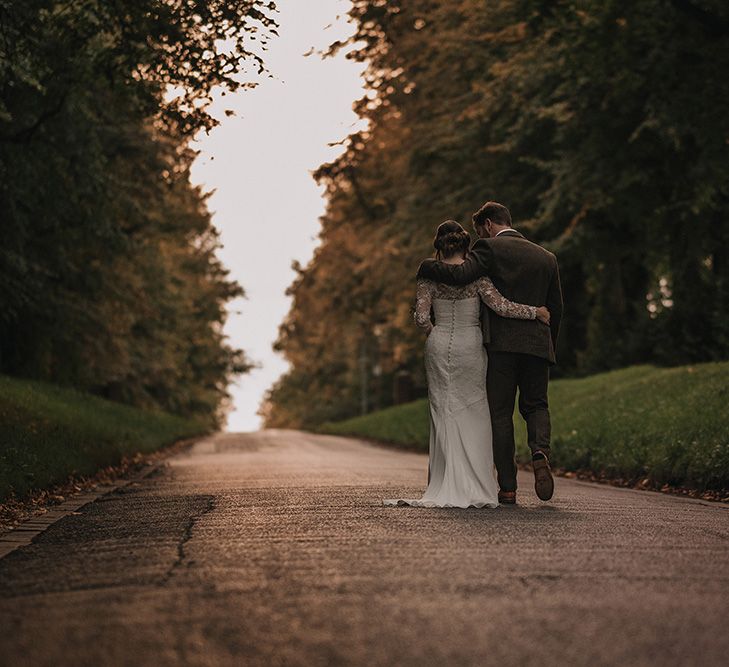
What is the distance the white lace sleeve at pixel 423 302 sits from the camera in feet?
34.1

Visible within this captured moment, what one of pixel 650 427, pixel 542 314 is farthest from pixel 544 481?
pixel 650 427

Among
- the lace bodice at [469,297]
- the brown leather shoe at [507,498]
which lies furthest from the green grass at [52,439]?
the brown leather shoe at [507,498]

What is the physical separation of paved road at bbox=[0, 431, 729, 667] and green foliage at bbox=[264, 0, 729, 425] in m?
9.59

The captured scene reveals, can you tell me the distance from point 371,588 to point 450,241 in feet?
17.0

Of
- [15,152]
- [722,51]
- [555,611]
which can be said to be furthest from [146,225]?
[555,611]

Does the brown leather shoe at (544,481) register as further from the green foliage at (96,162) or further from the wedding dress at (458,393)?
the green foliage at (96,162)

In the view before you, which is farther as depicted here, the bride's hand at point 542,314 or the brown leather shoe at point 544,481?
the bride's hand at point 542,314

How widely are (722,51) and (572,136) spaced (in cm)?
560

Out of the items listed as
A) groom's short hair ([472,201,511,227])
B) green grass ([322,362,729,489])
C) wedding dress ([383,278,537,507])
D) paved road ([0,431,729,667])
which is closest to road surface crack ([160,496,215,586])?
paved road ([0,431,729,667])

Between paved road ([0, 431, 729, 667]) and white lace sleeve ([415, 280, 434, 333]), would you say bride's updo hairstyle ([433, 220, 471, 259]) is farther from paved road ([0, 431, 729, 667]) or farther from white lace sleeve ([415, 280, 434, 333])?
paved road ([0, 431, 729, 667])

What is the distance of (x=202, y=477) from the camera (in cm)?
1506

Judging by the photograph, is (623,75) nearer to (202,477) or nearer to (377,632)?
(202,477)

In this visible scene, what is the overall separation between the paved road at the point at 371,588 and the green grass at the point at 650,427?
11.8 ft

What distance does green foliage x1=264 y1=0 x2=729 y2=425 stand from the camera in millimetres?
17438
